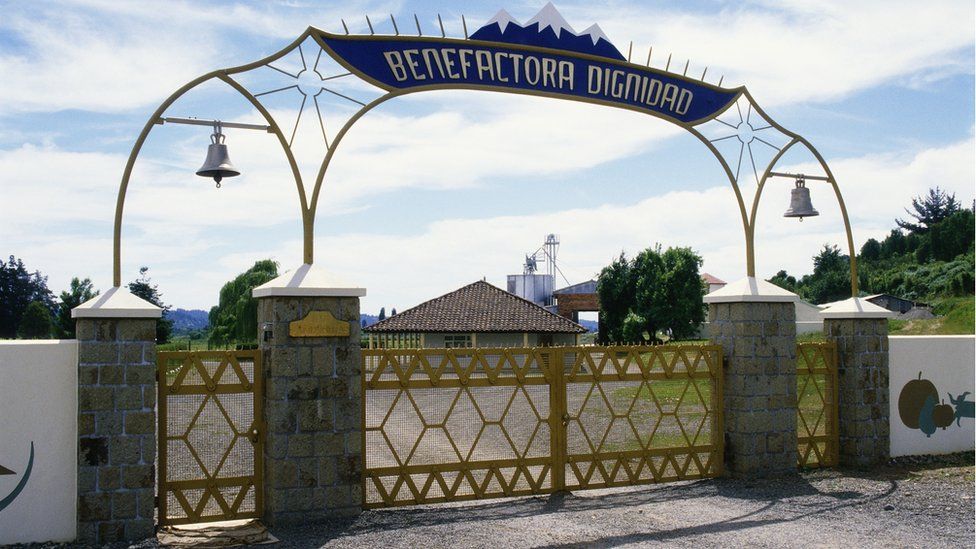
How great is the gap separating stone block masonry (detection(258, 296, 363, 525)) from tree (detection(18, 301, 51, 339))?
53.0 metres

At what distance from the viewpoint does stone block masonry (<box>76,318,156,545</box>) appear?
6.92 m

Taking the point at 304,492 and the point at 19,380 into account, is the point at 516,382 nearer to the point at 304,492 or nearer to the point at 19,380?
the point at 304,492

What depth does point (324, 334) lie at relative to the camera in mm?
7559

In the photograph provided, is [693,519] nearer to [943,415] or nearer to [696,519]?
[696,519]

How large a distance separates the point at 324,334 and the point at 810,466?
642 centimetres

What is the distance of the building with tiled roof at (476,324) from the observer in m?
31.9

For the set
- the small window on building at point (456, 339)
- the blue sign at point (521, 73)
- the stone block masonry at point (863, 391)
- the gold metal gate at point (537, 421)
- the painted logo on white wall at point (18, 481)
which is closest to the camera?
the painted logo on white wall at point (18, 481)

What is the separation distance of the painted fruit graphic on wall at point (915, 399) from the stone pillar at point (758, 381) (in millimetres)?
2241

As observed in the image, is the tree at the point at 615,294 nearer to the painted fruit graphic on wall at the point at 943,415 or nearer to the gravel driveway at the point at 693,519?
the painted fruit graphic on wall at the point at 943,415

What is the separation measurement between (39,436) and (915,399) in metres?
10.4

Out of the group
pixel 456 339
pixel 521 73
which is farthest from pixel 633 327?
pixel 521 73

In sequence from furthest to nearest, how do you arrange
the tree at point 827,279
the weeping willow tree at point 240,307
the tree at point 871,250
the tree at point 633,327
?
the tree at point 871,250 → the tree at point 827,279 → the tree at point 633,327 → the weeping willow tree at point 240,307

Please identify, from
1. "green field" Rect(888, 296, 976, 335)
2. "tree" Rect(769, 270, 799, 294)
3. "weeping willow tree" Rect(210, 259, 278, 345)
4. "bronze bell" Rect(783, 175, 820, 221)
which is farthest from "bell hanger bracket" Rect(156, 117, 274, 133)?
"tree" Rect(769, 270, 799, 294)

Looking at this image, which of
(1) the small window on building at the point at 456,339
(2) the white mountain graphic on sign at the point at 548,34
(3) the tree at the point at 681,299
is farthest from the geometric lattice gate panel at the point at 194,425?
(3) the tree at the point at 681,299
